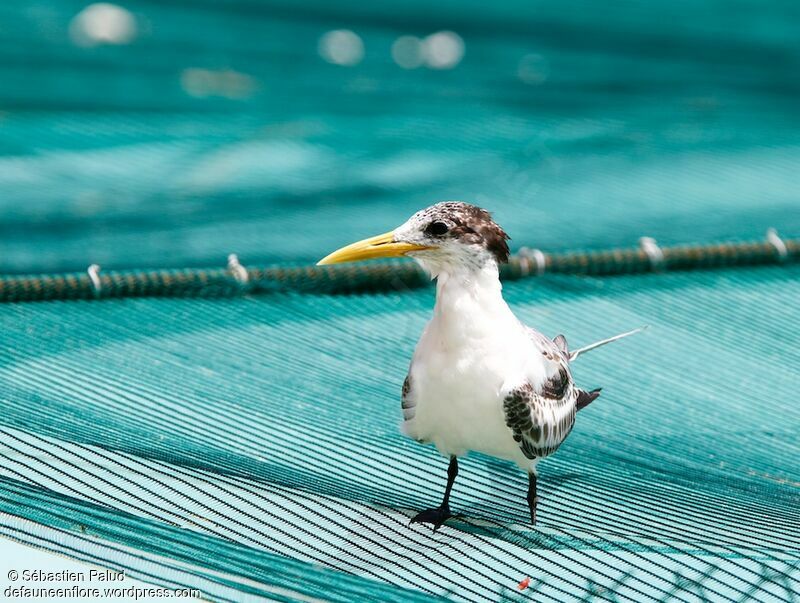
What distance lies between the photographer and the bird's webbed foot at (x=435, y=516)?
2.50 metres

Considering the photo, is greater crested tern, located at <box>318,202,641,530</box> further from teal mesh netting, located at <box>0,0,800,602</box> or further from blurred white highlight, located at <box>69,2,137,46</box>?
blurred white highlight, located at <box>69,2,137,46</box>

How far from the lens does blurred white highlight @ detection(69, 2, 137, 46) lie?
549 centimetres

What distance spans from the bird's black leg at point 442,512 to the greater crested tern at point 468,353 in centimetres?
15

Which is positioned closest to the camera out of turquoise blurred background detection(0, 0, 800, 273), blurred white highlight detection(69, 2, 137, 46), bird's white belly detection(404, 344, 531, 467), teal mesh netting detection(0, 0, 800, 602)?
bird's white belly detection(404, 344, 531, 467)

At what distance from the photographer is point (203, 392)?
3.13m

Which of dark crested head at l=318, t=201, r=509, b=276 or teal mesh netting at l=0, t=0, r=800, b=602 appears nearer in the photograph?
dark crested head at l=318, t=201, r=509, b=276

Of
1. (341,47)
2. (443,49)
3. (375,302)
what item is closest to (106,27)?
(341,47)

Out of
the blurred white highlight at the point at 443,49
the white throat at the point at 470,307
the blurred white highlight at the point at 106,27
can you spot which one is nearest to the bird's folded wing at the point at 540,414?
the white throat at the point at 470,307

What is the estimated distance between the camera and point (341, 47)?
5.70m

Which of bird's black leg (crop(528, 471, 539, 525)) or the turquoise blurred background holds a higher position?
the turquoise blurred background

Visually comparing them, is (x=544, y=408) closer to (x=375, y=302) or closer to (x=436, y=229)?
(x=436, y=229)

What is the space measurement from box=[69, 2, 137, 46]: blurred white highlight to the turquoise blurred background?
0.01 m

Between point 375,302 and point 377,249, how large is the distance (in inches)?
61.5

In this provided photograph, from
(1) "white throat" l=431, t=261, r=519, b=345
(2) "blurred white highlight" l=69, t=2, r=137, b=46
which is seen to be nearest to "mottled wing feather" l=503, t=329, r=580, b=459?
(1) "white throat" l=431, t=261, r=519, b=345
